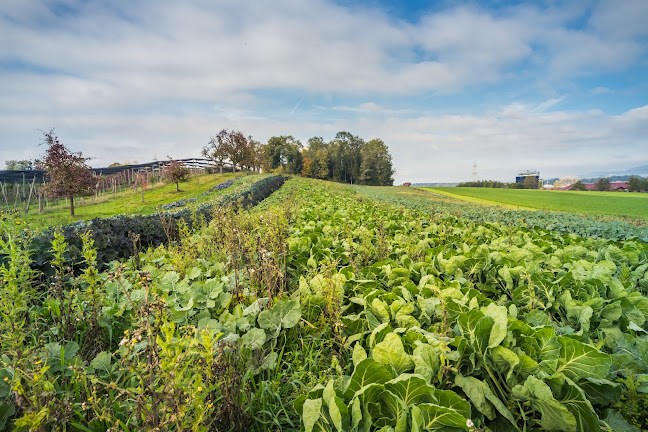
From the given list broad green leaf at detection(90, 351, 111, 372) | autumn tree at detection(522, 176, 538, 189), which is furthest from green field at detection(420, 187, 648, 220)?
broad green leaf at detection(90, 351, 111, 372)

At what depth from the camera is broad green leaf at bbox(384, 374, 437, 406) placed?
1.40 m

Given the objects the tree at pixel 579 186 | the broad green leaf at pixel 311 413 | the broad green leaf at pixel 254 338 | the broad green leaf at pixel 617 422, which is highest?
the tree at pixel 579 186

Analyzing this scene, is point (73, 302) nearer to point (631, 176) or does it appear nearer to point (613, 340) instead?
point (613, 340)

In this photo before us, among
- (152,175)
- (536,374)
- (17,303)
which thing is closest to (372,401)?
(536,374)

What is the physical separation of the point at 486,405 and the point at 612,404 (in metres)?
0.80

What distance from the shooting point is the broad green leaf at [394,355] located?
170cm

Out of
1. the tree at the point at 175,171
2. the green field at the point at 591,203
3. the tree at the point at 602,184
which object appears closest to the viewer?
the green field at the point at 591,203

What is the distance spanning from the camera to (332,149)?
83688 mm

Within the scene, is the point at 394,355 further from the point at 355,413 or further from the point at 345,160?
the point at 345,160

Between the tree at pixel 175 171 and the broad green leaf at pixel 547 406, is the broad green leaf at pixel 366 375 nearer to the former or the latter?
the broad green leaf at pixel 547 406

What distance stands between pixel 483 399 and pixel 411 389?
457 mm

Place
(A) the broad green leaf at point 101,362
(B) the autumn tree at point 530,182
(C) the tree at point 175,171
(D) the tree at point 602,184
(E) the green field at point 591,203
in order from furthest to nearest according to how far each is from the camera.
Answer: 1. (B) the autumn tree at point 530,182
2. (D) the tree at point 602,184
3. (C) the tree at point 175,171
4. (E) the green field at point 591,203
5. (A) the broad green leaf at point 101,362

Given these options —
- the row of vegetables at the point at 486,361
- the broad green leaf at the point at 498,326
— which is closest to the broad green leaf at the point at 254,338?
the row of vegetables at the point at 486,361

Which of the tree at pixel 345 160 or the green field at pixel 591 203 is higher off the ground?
the tree at pixel 345 160
